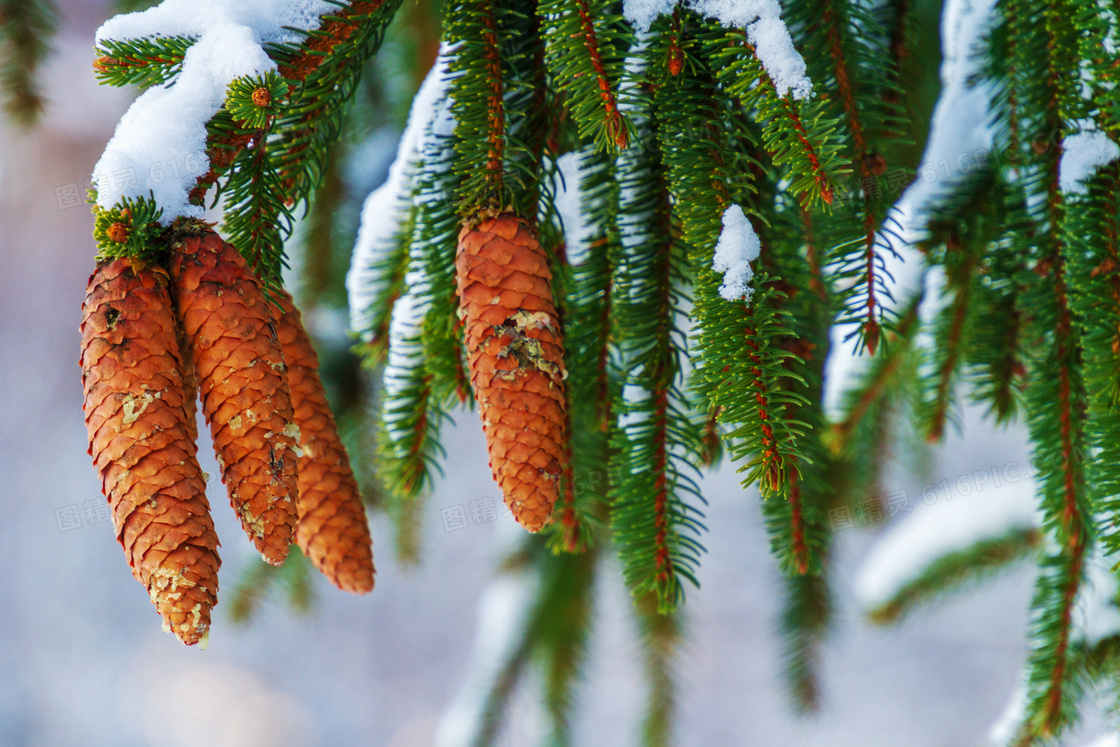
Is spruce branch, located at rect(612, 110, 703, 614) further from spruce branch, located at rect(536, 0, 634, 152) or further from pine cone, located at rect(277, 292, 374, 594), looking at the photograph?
pine cone, located at rect(277, 292, 374, 594)

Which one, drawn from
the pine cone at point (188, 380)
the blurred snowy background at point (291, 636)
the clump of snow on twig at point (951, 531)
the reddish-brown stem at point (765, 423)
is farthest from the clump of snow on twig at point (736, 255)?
the blurred snowy background at point (291, 636)

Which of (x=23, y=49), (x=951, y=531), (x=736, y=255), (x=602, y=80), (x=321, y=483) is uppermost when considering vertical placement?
(x=23, y=49)

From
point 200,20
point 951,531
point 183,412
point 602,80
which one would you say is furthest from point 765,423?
point 951,531

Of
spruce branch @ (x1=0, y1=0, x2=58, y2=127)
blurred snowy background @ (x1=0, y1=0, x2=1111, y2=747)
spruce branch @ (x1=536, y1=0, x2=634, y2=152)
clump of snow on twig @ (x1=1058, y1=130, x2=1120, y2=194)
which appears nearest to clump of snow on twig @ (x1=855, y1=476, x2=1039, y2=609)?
clump of snow on twig @ (x1=1058, y1=130, x2=1120, y2=194)

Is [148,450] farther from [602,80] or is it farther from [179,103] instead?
[602,80]

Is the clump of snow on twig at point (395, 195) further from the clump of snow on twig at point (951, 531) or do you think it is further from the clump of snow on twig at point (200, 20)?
the clump of snow on twig at point (951, 531)
